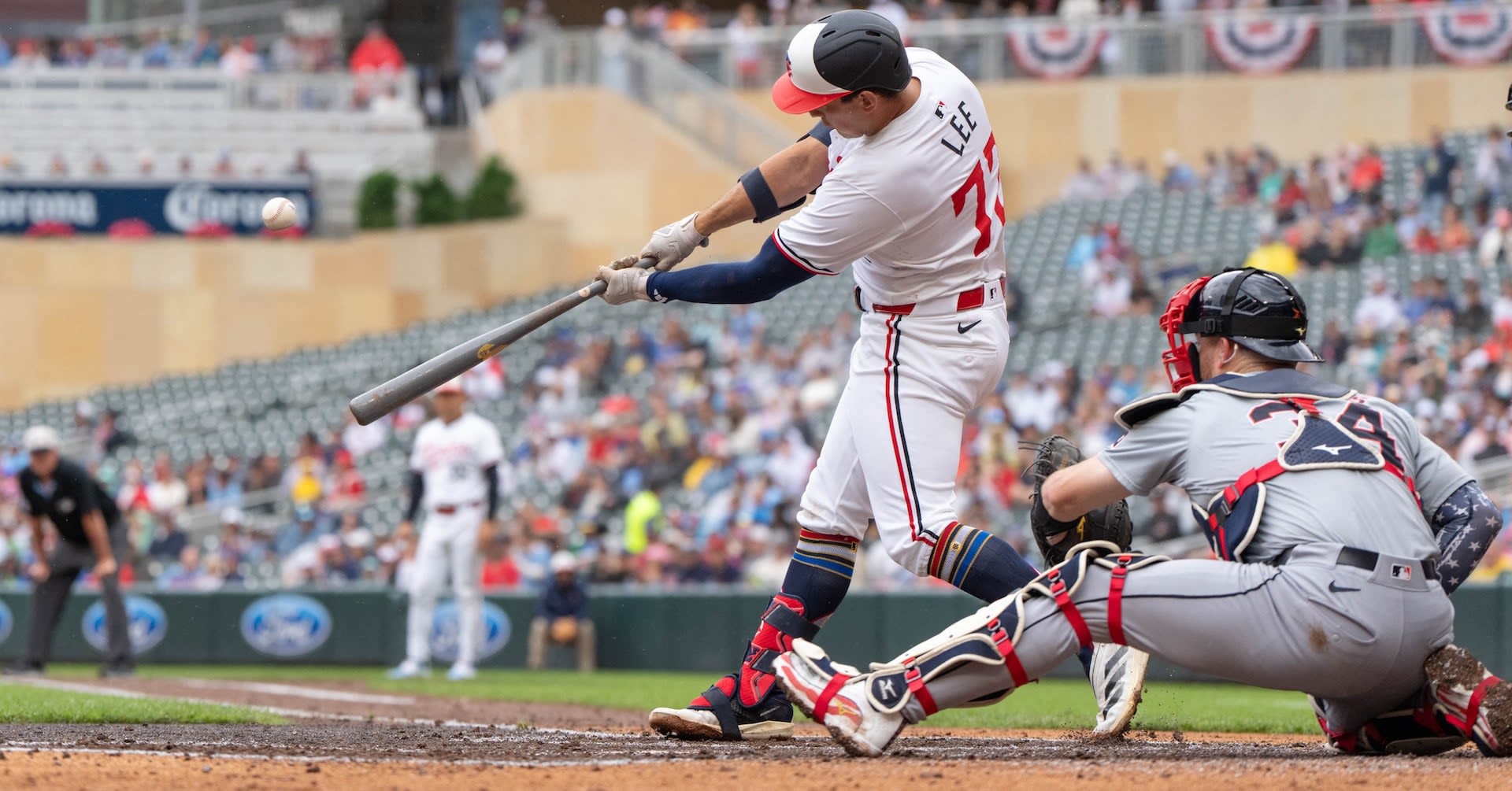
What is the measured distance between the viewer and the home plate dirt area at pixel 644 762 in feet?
11.7

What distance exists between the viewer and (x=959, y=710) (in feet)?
25.5

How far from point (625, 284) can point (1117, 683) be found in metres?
1.74

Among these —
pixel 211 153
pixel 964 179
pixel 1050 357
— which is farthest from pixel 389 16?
pixel 964 179

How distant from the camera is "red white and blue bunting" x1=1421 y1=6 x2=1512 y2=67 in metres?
21.7

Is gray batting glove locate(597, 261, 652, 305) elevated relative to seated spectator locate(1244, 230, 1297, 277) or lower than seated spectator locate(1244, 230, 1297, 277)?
lower

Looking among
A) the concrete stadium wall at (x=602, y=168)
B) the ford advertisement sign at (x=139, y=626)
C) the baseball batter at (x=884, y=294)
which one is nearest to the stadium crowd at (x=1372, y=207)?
Answer: the concrete stadium wall at (x=602, y=168)

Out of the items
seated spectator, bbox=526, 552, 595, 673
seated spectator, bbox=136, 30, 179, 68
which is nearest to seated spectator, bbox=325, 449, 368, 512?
seated spectator, bbox=526, 552, 595, 673

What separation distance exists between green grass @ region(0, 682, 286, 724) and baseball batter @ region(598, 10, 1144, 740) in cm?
239

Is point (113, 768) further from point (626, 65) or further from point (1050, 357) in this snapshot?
point (626, 65)

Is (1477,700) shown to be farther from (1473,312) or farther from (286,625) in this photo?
(286,625)

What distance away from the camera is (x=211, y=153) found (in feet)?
83.6

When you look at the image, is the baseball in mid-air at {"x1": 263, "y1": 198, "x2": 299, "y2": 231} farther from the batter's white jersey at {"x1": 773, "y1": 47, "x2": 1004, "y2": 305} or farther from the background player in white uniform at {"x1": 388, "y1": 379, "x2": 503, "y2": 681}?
the background player in white uniform at {"x1": 388, "y1": 379, "x2": 503, "y2": 681}

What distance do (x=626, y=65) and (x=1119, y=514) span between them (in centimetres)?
2122

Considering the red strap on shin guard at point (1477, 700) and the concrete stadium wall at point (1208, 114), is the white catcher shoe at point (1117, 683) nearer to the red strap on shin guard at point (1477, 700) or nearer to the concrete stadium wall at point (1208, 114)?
the red strap on shin guard at point (1477, 700)
